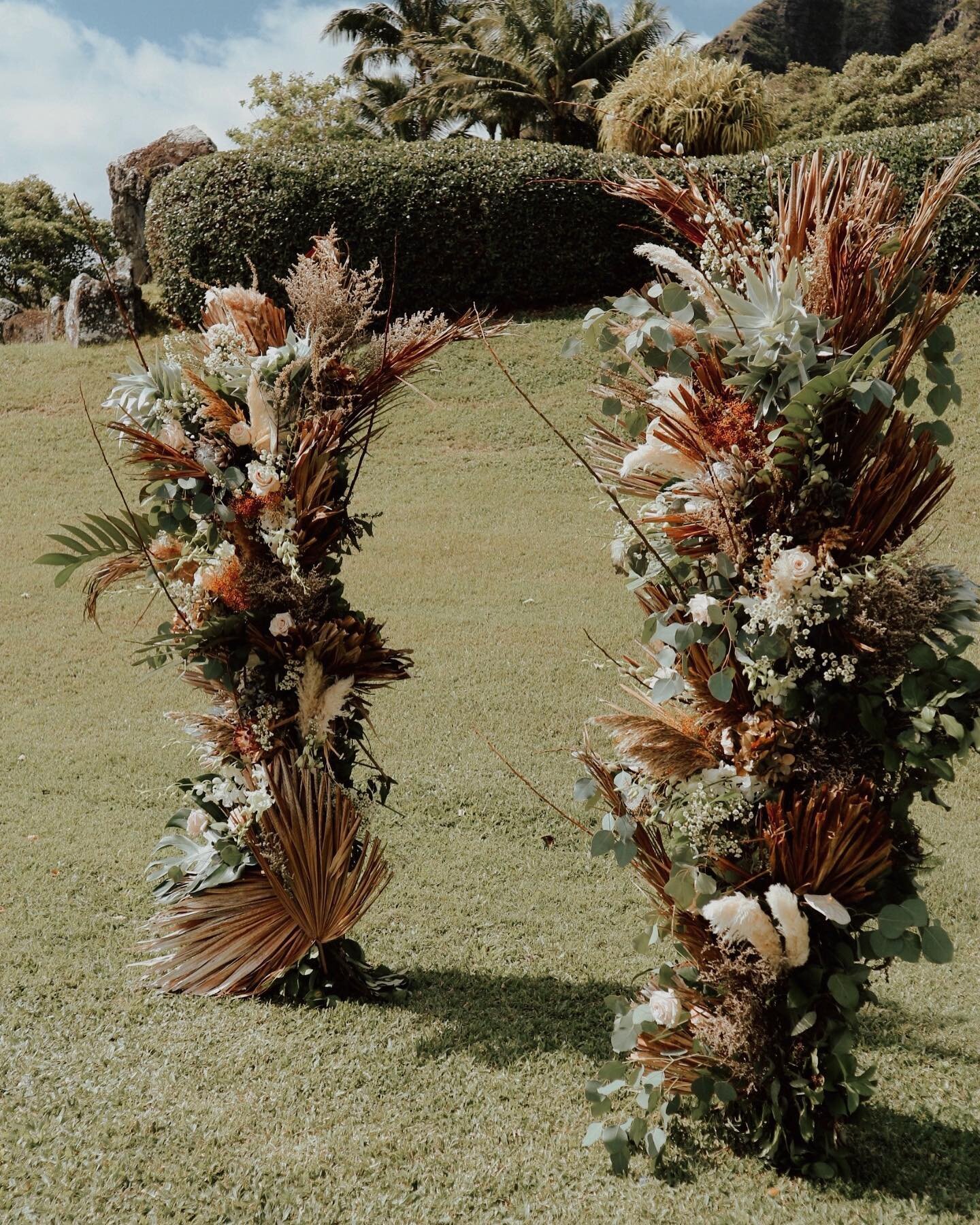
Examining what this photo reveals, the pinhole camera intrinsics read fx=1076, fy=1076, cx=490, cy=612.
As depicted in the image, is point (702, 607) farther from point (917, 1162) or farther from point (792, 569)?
point (917, 1162)

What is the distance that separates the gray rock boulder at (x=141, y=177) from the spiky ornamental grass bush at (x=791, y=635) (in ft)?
45.7

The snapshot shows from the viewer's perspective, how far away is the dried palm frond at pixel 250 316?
3.40m

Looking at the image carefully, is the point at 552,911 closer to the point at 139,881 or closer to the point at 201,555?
the point at 139,881

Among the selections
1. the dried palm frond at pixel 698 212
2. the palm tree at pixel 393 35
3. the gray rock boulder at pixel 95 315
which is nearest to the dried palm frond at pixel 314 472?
the dried palm frond at pixel 698 212

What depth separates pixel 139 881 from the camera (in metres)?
4.60

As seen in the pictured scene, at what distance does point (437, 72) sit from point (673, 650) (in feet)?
101

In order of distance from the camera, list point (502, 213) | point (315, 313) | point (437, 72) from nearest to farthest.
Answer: point (315, 313), point (502, 213), point (437, 72)

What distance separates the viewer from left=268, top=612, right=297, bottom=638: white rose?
3271mm

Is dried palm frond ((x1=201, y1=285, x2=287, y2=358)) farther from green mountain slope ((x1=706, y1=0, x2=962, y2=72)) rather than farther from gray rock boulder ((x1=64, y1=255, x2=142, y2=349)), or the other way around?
green mountain slope ((x1=706, y1=0, x2=962, y2=72))

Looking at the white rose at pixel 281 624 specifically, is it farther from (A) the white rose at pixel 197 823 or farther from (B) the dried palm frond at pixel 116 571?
(A) the white rose at pixel 197 823

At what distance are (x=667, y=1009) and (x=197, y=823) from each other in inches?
69.8

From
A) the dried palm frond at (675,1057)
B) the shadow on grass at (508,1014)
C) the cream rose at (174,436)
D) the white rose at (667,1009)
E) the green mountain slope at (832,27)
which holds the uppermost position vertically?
the green mountain slope at (832,27)

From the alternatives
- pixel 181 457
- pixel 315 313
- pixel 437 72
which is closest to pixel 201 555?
pixel 181 457

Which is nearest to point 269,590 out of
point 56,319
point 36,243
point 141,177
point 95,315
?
point 95,315
